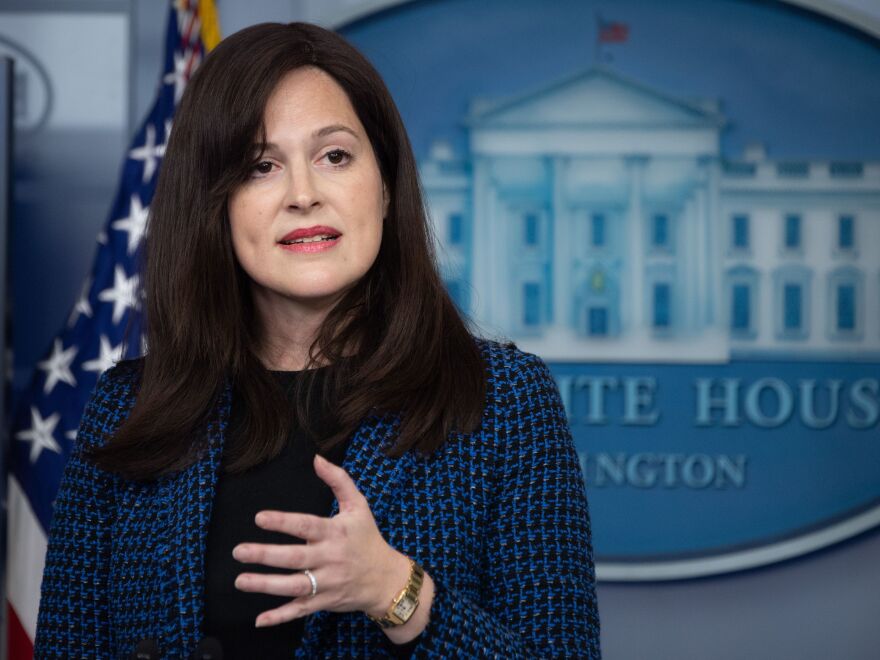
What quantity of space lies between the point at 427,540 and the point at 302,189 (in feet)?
1.37

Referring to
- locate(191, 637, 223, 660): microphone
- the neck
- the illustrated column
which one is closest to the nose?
the neck

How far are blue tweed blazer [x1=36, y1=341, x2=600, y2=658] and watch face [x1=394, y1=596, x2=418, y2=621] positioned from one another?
0.13 ft

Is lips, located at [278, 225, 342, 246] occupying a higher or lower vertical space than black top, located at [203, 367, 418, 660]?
Result: higher

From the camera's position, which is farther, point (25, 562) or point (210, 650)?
point (25, 562)

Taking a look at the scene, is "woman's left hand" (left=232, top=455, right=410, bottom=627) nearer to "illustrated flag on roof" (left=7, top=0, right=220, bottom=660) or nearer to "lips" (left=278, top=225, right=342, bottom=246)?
"lips" (left=278, top=225, right=342, bottom=246)

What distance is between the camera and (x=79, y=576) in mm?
1191

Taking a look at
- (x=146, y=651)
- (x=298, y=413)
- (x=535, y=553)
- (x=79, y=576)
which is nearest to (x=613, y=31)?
(x=298, y=413)

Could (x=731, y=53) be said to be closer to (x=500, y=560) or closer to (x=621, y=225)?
(x=621, y=225)

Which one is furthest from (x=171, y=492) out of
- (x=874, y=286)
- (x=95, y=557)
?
(x=874, y=286)

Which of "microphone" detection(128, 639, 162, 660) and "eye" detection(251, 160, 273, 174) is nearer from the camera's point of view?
"microphone" detection(128, 639, 162, 660)

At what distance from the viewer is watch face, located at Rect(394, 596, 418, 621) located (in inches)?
37.2

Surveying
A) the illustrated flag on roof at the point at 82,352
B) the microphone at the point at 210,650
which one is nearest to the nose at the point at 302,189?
the microphone at the point at 210,650

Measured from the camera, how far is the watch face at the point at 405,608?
94 centimetres

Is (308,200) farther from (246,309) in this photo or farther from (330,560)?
(330,560)
